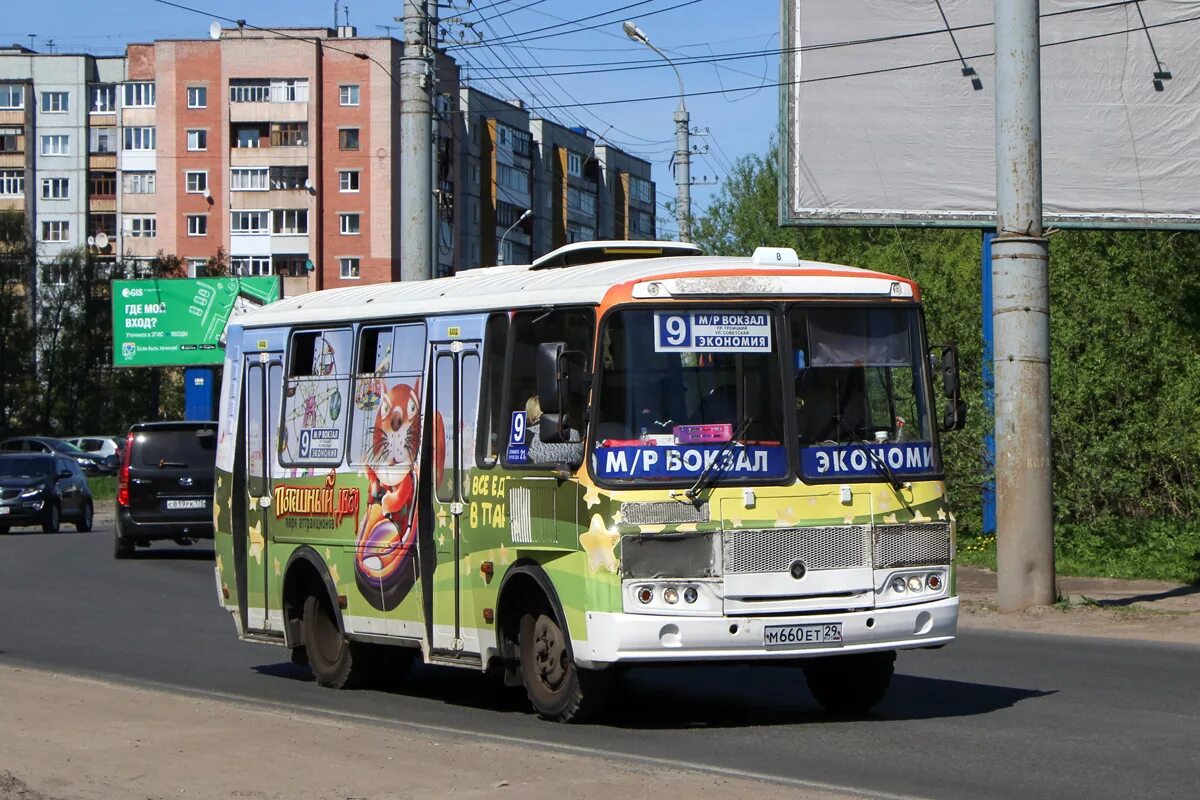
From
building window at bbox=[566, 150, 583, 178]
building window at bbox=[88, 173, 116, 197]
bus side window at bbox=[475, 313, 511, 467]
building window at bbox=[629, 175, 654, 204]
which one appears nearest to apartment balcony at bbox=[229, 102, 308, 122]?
building window at bbox=[88, 173, 116, 197]

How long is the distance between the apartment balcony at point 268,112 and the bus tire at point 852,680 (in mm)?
88426

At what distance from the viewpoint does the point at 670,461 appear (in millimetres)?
10320

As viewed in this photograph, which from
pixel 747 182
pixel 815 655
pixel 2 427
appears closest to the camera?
pixel 815 655

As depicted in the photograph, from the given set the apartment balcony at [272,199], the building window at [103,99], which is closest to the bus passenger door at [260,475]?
the apartment balcony at [272,199]

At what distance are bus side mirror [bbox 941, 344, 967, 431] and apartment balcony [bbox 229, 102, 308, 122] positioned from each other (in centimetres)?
8851

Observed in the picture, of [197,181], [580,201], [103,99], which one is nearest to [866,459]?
[197,181]

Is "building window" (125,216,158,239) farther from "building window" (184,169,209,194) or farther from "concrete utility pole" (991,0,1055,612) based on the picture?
"concrete utility pole" (991,0,1055,612)

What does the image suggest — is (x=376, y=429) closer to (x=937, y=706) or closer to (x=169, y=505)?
(x=937, y=706)

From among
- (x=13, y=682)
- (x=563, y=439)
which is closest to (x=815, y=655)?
(x=563, y=439)

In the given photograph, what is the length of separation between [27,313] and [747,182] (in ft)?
209

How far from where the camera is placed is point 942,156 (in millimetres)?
24688

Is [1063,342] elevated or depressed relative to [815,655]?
elevated

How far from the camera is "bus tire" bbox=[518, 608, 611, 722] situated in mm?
10641

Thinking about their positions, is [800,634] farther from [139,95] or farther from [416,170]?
[139,95]
